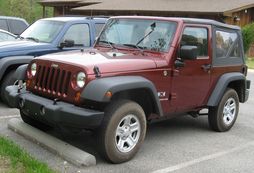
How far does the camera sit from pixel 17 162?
5.31 meters

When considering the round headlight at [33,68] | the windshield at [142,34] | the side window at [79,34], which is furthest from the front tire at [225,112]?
the side window at [79,34]

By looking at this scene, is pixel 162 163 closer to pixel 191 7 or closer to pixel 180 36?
pixel 180 36

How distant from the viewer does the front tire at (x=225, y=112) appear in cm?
740

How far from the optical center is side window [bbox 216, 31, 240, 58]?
7.41 metres

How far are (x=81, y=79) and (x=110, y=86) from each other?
1.31 ft

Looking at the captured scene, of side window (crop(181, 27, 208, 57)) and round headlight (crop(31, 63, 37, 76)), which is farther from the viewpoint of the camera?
side window (crop(181, 27, 208, 57))

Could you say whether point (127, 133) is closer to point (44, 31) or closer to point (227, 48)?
point (227, 48)

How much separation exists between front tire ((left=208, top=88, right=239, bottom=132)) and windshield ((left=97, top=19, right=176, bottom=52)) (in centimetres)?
156

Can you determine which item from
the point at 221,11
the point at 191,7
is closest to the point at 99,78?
the point at 221,11

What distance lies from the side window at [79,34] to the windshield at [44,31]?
0.22 meters

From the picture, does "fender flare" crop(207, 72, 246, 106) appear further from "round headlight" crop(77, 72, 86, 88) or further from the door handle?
"round headlight" crop(77, 72, 86, 88)

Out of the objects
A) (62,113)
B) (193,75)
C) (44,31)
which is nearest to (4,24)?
(44,31)

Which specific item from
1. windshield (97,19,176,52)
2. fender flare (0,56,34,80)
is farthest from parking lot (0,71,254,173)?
windshield (97,19,176,52)

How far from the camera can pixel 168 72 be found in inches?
249
